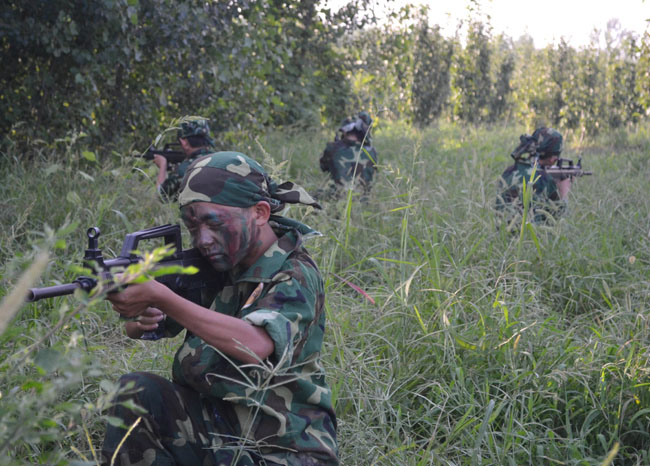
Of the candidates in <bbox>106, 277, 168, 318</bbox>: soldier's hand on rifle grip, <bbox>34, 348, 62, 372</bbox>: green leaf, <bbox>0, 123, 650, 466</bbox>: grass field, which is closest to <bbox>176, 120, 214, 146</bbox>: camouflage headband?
<bbox>0, 123, 650, 466</bbox>: grass field

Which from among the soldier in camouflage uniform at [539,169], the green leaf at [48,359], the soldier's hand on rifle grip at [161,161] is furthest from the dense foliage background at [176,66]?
the green leaf at [48,359]

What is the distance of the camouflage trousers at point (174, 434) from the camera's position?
1769mm

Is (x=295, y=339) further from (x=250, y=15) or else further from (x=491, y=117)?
(x=491, y=117)

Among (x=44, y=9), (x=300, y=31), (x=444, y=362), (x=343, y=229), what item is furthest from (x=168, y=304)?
(x=300, y=31)

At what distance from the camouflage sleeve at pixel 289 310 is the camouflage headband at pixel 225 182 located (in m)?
0.23

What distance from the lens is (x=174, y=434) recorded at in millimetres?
1871

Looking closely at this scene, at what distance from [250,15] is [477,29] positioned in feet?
31.0

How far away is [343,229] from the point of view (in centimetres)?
364

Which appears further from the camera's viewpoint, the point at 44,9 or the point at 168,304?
the point at 44,9

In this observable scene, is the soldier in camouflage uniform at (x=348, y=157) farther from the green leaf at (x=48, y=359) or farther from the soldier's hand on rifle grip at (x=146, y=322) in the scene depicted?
the green leaf at (x=48, y=359)

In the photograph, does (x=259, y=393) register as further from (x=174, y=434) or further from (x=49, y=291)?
(x=49, y=291)

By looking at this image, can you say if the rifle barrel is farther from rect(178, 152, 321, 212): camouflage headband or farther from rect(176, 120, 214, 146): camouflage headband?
rect(176, 120, 214, 146): camouflage headband

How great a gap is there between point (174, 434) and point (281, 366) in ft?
1.35

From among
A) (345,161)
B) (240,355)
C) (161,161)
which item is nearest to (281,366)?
(240,355)
